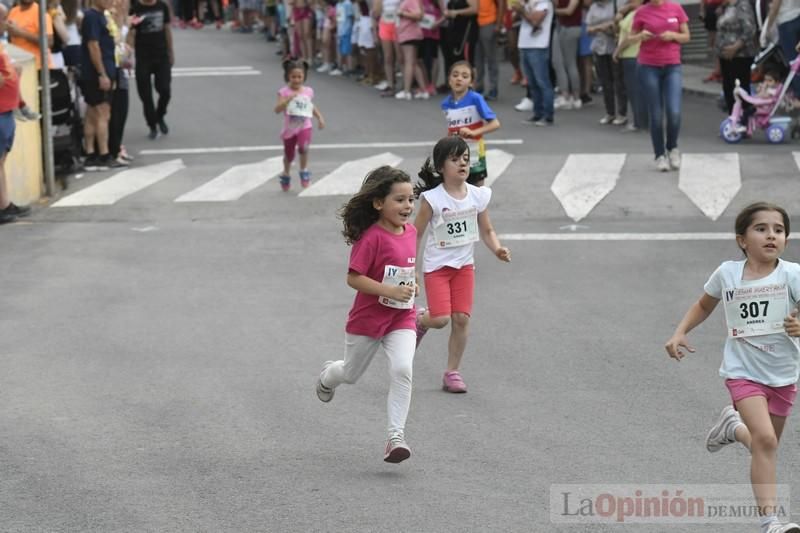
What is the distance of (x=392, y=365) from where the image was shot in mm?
7652

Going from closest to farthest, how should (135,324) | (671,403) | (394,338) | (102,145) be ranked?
1. (394,338)
2. (671,403)
3. (135,324)
4. (102,145)

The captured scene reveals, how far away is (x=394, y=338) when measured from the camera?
7.73 metres

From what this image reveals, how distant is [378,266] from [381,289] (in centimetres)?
19

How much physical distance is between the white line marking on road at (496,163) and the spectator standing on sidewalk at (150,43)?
490cm

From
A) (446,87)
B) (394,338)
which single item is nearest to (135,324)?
(394,338)

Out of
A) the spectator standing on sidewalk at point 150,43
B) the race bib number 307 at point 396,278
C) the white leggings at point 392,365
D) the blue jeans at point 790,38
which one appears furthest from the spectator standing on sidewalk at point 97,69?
the race bib number 307 at point 396,278

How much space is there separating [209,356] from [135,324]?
117 cm

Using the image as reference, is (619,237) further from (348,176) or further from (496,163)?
(348,176)

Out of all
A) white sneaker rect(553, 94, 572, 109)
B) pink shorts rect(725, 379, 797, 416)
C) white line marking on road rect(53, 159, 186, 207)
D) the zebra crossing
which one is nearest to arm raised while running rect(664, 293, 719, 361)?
pink shorts rect(725, 379, 797, 416)

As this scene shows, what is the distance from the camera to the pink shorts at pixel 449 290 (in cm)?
913

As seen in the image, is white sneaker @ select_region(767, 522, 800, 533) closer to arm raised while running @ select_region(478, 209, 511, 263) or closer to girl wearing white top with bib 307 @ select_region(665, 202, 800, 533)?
girl wearing white top with bib 307 @ select_region(665, 202, 800, 533)

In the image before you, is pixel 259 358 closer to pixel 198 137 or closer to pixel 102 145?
pixel 102 145

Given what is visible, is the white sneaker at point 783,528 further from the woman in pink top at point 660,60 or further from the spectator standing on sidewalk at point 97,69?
the spectator standing on sidewalk at point 97,69

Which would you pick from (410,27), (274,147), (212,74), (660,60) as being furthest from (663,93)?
(212,74)
